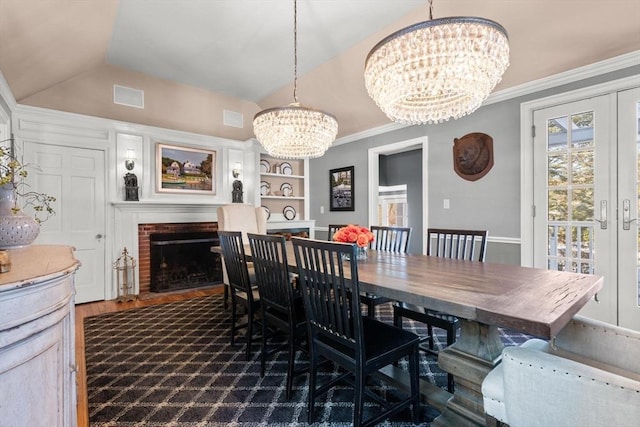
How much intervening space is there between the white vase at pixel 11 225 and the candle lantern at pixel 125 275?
9.61 feet

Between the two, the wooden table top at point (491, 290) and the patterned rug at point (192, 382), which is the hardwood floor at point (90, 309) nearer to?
the patterned rug at point (192, 382)

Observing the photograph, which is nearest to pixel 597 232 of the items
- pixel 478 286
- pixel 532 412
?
pixel 478 286

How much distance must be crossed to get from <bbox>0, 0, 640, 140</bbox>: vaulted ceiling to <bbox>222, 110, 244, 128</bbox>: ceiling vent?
0.22 m

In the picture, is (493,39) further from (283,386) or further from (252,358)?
(252,358)

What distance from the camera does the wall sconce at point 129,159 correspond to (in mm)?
4152

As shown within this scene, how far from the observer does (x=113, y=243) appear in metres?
4.04

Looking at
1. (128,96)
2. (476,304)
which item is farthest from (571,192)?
(128,96)

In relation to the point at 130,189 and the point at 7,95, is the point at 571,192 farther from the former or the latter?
the point at 7,95

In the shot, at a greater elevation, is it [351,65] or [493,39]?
[351,65]

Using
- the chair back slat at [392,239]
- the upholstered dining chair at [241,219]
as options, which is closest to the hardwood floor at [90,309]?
the upholstered dining chair at [241,219]

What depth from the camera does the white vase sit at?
133 centimetres

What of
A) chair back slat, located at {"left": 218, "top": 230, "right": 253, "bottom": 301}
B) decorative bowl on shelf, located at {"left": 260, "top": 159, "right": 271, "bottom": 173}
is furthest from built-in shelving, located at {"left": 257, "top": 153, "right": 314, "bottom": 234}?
chair back slat, located at {"left": 218, "top": 230, "right": 253, "bottom": 301}

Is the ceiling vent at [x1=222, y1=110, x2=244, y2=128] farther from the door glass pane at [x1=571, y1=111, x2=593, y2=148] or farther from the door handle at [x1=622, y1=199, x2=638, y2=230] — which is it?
the door handle at [x1=622, y1=199, x2=638, y2=230]

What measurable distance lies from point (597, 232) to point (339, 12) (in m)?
3.18
